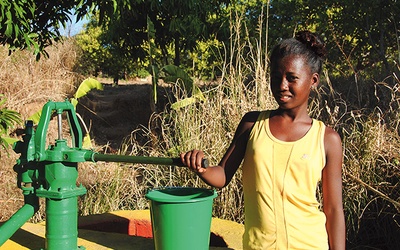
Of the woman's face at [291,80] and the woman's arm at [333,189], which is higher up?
the woman's face at [291,80]

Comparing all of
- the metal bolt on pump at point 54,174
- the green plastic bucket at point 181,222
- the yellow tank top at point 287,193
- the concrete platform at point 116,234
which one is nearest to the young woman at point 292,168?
the yellow tank top at point 287,193

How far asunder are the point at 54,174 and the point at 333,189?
0.94 meters

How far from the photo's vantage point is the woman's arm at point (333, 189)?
162 centimetres

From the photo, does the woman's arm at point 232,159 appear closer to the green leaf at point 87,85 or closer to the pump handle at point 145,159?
the pump handle at point 145,159

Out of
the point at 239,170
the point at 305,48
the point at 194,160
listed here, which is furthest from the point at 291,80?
the point at 239,170

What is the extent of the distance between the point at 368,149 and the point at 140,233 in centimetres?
186

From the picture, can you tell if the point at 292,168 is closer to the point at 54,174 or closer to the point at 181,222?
the point at 181,222

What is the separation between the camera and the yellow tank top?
1.58 metres

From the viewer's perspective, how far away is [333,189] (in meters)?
1.64

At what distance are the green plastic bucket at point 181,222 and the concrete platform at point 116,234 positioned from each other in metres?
0.41

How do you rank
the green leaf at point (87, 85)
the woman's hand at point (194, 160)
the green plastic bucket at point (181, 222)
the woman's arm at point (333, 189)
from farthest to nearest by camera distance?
1. the green leaf at point (87, 85)
2. the green plastic bucket at point (181, 222)
3. the woman's arm at point (333, 189)
4. the woman's hand at point (194, 160)

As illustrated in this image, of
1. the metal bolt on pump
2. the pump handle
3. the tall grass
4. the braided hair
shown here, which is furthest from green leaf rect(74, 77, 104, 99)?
the braided hair

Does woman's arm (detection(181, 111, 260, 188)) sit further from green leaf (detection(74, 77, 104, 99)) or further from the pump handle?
green leaf (detection(74, 77, 104, 99))

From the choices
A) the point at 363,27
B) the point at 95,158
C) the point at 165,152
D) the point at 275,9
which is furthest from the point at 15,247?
the point at 275,9
